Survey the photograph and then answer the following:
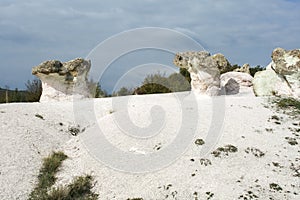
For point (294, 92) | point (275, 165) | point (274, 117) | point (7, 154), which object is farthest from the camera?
point (294, 92)

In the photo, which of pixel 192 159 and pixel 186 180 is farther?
pixel 192 159

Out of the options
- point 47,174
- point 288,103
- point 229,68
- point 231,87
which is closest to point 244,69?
point 229,68

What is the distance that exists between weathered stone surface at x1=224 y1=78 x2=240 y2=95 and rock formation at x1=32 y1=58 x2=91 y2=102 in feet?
22.8

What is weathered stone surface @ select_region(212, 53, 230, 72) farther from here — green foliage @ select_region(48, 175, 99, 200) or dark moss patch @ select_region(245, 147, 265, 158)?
green foliage @ select_region(48, 175, 99, 200)

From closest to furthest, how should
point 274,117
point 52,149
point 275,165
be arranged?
point 275,165 < point 52,149 < point 274,117

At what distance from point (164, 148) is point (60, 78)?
322 inches

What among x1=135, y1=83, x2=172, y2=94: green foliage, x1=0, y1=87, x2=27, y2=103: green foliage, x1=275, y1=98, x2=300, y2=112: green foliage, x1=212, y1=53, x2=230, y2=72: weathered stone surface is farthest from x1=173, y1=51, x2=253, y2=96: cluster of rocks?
x1=0, y1=87, x2=27, y2=103: green foliage

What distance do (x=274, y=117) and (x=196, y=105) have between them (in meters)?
2.49

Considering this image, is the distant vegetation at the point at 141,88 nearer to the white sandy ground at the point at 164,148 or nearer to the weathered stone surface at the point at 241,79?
the weathered stone surface at the point at 241,79

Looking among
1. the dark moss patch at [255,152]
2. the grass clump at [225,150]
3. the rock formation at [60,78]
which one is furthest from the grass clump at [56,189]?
the rock formation at [60,78]

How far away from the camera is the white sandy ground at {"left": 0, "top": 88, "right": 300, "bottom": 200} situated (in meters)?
7.80

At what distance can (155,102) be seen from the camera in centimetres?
1308

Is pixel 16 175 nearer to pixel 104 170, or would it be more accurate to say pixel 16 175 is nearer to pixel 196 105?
pixel 104 170

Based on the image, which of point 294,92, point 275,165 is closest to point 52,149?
point 275,165
